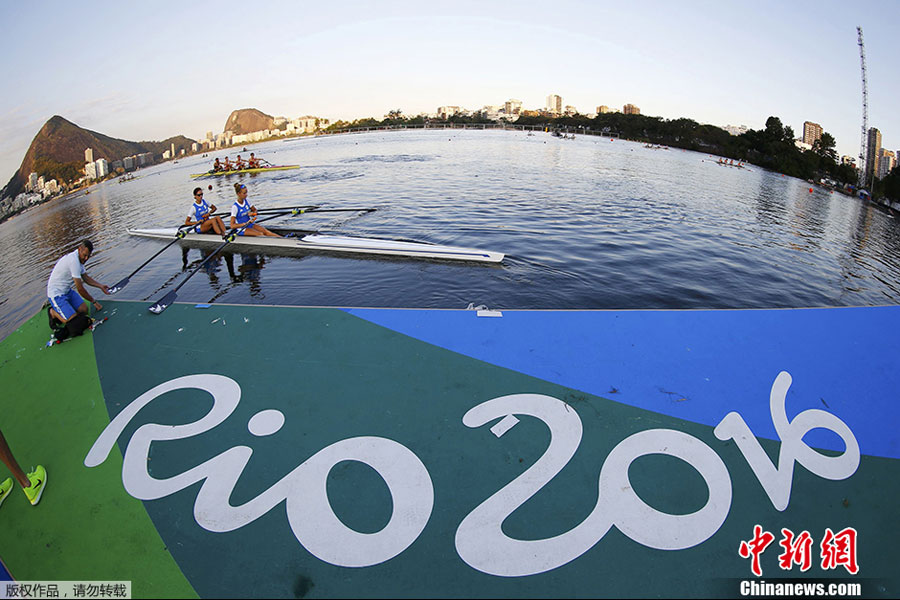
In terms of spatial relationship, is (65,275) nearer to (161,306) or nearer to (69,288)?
(69,288)

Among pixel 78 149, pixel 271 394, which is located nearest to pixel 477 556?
pixel 271 394

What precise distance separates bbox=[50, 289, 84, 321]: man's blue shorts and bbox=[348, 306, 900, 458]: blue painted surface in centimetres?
387

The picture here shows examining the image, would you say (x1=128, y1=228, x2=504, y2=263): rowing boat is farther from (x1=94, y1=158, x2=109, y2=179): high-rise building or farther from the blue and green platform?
(x1=94, y1=158, x2=109, y2=179): high-rise building

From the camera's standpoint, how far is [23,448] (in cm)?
374

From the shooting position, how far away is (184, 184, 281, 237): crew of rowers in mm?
11852

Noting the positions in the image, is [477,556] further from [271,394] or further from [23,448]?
[23,448]

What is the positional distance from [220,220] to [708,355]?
12814mm

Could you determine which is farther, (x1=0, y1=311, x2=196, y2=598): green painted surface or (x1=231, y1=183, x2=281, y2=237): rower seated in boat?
(x1=231, y1=183, x2=281, y2=237): rower seated in boat

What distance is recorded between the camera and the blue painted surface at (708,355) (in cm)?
362

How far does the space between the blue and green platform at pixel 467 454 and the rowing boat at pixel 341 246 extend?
5.80 meters

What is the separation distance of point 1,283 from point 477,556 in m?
20.0

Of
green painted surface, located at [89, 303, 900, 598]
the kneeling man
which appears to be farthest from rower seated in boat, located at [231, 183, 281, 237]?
green painted surface, located at [89, 303, 900, 598]

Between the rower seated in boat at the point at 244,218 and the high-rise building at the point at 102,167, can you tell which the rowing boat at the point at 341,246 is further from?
the high-rise building at the point at 102,167

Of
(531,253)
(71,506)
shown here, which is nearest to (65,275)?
(71,506)
